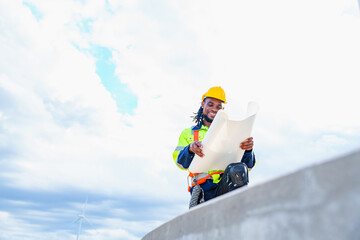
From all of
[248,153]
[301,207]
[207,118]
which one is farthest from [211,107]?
[301,207]

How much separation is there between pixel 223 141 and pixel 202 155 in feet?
1.18

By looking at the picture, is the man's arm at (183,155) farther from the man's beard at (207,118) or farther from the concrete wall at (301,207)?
the concrete wall at (301,207)

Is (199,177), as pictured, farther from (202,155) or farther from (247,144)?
(247,144)

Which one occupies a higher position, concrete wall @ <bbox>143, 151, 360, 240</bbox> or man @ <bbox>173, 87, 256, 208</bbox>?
man @ <bbox>173, 87, 256, 208</bbox>

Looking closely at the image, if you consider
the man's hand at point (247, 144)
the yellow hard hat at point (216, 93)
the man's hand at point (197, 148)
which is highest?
the yellow hard hat at point (216, 93)

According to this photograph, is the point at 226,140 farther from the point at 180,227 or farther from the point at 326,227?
the point at 326,227

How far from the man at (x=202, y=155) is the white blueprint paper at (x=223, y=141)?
103mm

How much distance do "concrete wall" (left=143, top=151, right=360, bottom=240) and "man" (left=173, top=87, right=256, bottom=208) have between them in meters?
2.07

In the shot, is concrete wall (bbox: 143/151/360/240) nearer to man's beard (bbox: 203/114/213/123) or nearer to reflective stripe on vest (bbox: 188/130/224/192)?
reflective stripe on vest (bbox: 188/130/224/192)

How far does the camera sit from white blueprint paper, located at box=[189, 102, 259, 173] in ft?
15.5

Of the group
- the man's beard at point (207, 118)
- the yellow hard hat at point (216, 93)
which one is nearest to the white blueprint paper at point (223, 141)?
the man's beard at point (207, 118)

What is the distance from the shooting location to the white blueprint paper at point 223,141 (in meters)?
4.71

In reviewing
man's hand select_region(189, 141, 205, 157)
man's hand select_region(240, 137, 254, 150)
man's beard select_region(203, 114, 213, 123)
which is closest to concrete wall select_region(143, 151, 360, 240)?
man's hand select_region(189, 141, 205, 157)

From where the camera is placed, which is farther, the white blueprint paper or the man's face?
the man's face
